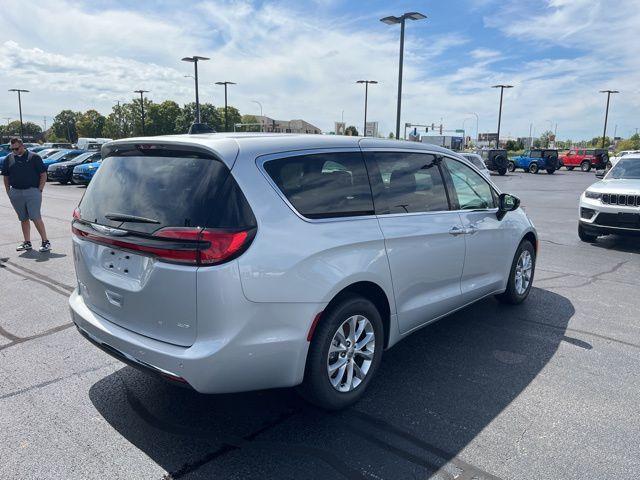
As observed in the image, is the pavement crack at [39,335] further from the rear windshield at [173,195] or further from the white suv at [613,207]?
the white suv at [613,207]

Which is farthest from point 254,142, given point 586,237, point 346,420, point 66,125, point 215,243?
point 66,125

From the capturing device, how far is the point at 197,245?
2588 mm

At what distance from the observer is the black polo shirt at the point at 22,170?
7.99 meters

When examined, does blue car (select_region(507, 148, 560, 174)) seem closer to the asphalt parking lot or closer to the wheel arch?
the asphalt parking lot

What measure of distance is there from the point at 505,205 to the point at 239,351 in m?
3.30

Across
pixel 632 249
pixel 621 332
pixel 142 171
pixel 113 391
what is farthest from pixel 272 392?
pixel 632 249

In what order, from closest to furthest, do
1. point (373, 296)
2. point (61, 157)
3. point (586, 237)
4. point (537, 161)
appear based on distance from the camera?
1. point (373, 296)
2. point (586, 237)
3. point (61, 157)
4. point (537, 161)

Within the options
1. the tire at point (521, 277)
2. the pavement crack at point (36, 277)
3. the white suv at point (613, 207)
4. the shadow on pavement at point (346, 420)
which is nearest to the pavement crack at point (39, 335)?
the pavement crack at point (36, 277)

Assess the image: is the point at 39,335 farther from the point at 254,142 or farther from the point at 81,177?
the point at 81,177

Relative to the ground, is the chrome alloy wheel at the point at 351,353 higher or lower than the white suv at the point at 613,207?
lower

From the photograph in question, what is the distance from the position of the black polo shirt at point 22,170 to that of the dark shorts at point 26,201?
0.09 m

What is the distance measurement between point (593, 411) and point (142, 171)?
330cm

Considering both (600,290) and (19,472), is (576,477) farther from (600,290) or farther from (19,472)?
(600,290)

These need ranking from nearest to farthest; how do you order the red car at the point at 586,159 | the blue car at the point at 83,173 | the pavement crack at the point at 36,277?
1. the pavement crack at the point at 36,277
2. the blue car at the point at 83,173
3. the red car at the point at 586,159
